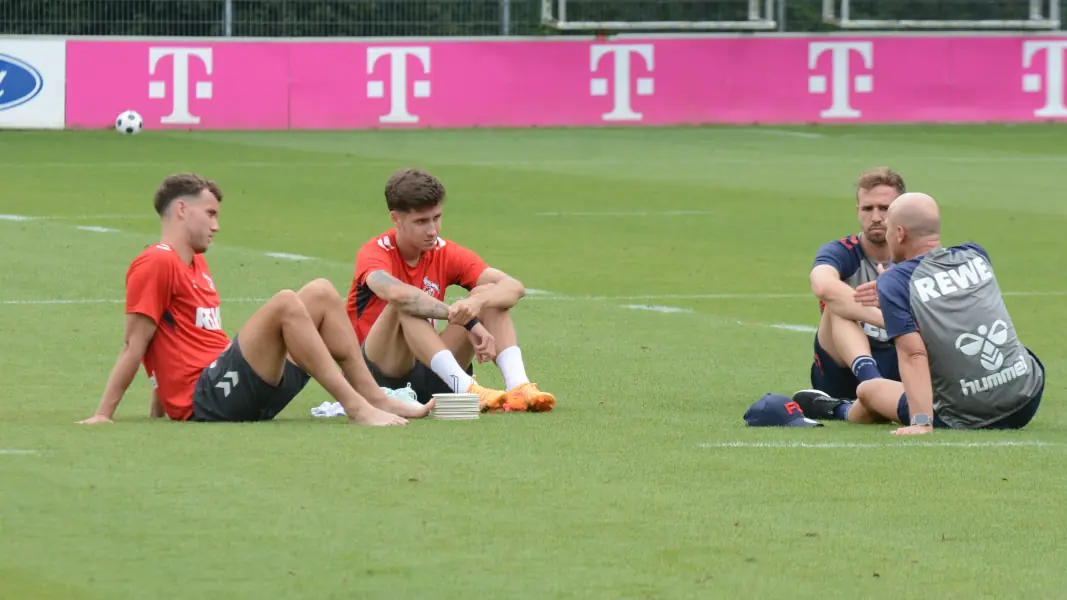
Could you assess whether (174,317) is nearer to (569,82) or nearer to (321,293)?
(321,293)

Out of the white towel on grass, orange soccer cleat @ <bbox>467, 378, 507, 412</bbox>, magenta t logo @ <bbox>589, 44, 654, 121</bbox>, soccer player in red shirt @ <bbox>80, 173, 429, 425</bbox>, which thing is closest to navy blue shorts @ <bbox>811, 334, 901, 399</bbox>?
orange soccer cleat @ <bbox>467, 378, 507, 412</bbox>

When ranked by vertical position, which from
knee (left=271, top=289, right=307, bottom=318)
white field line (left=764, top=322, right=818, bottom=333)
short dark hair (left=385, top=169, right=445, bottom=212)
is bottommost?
white field line (left=764, top=322, right=818, bottom=333)

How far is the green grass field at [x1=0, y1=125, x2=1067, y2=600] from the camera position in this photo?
628 centimetres

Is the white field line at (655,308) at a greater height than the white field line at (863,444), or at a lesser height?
greater

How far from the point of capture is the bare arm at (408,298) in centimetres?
981

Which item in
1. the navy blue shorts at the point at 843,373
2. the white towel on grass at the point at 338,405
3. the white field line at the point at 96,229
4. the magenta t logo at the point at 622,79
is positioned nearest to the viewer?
the white towel on grass at the point at 338,405

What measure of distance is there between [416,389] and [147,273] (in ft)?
5.47

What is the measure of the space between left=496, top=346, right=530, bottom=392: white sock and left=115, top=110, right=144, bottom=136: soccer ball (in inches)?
843

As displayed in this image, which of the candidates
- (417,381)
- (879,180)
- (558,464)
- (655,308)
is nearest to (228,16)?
(655,308)

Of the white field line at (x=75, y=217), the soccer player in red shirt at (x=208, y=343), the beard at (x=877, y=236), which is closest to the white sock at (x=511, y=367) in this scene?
the soccer player in red shirt at (x=208, y=343)

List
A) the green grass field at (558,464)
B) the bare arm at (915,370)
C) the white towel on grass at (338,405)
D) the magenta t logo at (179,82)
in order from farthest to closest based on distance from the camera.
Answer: the magenta t logo at (179,82), the white towel on grass at (338,405), the bare arm at (915,370), the green grass field at (558,464)

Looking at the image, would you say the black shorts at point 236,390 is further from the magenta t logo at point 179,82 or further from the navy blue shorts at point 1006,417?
the magenta t logo at point 179,82

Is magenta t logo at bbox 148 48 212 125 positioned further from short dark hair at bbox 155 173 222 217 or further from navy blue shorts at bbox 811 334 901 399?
short dark hair at bbox 155 173 222 217

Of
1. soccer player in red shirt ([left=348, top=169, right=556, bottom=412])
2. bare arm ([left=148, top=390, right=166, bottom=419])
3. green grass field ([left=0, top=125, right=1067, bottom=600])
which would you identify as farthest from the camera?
soccer player in red shirt ([left=348, top=169, right=556, bottom=412])
